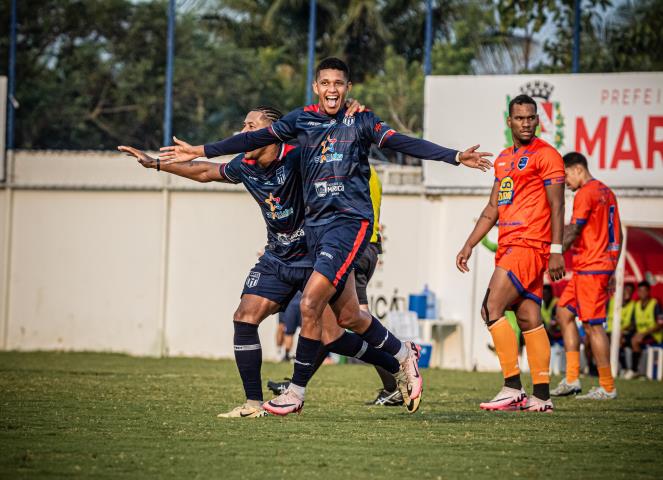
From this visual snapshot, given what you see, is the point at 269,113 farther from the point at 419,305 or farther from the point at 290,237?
the point at 419,305

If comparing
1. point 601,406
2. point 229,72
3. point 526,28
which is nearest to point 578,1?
point 526,28

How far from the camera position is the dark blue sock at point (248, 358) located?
769 cm

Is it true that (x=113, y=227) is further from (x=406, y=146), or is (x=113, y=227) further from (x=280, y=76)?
(x=280, y=76)

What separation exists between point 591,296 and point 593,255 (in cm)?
41

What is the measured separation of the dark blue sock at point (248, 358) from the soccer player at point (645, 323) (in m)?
11.5

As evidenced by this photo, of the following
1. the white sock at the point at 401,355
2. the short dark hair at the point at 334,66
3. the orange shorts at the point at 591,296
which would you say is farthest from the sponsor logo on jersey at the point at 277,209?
the orange shorts at the point at 591,296

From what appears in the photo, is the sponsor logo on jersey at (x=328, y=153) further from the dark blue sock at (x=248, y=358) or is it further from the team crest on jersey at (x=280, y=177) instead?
the dark blue sock at (x=248, y=358)

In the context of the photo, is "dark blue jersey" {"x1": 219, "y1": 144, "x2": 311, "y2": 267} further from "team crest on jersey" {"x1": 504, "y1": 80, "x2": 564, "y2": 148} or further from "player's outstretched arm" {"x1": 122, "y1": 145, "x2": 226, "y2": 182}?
"team crest on jersey" {"x1": 504, "y1": 80, "x2": 564, "y2": 148}

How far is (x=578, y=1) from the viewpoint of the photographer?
17438 mm

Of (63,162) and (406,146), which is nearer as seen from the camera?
(406,146)

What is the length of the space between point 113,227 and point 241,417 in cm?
1198

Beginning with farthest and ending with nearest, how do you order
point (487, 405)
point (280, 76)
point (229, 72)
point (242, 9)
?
point (242, 9) → point (280, 76) → point (229, 72) → point (487, 405)

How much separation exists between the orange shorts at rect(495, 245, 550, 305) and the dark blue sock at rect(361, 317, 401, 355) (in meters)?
1.22

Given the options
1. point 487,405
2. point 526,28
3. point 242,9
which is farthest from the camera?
point 242,9
